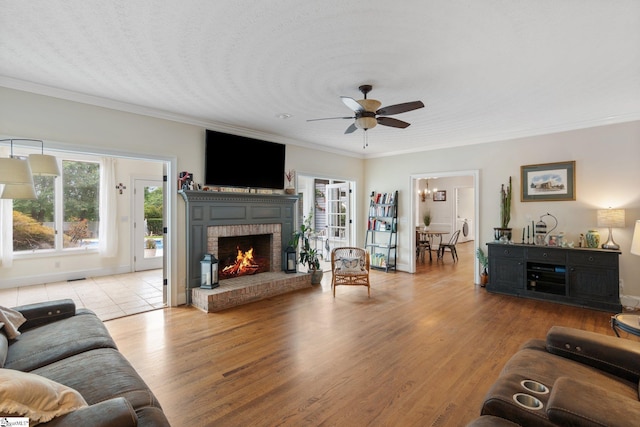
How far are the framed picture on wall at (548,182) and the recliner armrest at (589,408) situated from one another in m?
4.59

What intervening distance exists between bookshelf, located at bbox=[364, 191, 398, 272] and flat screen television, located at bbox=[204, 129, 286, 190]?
2.60m

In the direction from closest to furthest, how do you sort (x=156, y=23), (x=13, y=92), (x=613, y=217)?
(x=156, y=23), (x=13, y=92), (x=613, y=217)

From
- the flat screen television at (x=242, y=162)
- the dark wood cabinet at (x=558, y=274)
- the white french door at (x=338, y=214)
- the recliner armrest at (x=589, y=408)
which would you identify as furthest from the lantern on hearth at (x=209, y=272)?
the dark wood cabinet at (x=558, y=274)

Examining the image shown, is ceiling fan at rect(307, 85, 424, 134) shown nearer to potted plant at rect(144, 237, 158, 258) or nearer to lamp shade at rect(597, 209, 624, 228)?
lamp shade at rect(597, 209, 624, 228)

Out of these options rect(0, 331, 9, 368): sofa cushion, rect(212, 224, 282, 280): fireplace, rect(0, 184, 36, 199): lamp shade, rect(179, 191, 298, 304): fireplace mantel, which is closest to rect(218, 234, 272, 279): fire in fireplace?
rect(212, 224, 282, 280): fireplace

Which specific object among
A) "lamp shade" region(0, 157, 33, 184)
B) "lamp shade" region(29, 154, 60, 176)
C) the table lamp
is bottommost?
the table lamp

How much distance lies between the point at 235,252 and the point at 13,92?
136 inches

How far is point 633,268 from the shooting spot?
4453 millimetres

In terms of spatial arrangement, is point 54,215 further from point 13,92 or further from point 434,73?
point 434,73

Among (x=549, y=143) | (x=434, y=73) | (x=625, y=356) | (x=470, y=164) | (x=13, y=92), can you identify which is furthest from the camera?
(x=470, y=164)

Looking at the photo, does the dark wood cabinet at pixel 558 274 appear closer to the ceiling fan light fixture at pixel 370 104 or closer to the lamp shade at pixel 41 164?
the ceiling fan light fixture at pixel 370 104

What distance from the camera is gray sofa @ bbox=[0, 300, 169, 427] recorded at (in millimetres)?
1221

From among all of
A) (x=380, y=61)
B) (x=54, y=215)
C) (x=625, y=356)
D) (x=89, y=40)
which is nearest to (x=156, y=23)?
(x=89, y=40)

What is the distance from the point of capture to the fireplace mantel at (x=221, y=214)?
4.64 m
